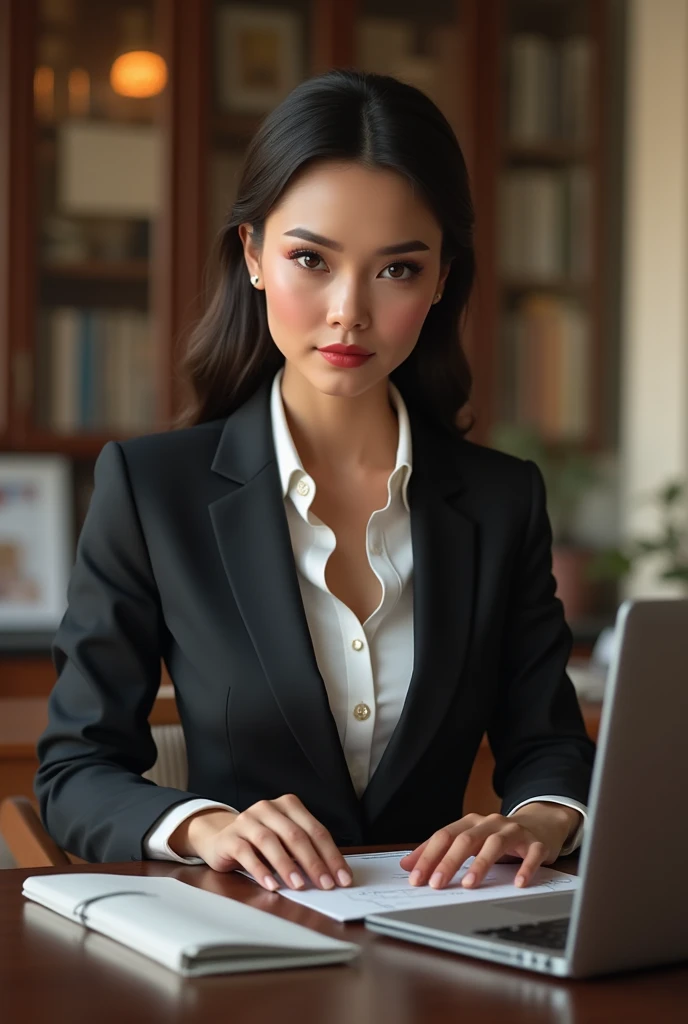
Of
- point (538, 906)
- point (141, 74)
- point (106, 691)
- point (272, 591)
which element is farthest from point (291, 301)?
point (141, 74)

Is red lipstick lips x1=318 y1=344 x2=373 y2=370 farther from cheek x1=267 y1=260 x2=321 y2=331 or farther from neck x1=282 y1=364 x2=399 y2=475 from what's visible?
neck x1=282 y1=364 x2=399 y2=475

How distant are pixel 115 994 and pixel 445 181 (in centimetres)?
100

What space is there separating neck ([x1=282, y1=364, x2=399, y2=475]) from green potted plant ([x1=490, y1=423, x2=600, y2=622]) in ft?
7.00

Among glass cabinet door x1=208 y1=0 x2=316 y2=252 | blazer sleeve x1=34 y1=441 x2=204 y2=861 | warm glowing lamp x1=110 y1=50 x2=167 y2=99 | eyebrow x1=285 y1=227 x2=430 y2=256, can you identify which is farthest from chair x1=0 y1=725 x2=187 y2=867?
warm glowing lamp x1=110 y1=50 x2=167 y2=99

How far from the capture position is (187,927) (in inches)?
34.8

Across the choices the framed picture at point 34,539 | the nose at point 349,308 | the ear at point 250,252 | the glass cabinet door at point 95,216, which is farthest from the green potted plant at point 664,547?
the nose at point 349,308

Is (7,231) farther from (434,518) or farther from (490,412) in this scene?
(434,518)

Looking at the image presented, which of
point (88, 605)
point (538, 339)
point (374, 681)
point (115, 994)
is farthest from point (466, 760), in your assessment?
point (538, 339)

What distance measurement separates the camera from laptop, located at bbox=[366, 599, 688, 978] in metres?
0.78

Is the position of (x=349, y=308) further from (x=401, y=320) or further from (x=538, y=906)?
(x=538, y=906)

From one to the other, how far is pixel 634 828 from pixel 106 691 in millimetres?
729

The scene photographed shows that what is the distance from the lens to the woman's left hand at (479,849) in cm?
108

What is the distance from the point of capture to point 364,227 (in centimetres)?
142

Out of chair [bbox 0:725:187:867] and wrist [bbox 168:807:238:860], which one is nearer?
wrist [bbox 168:807:238:860]
